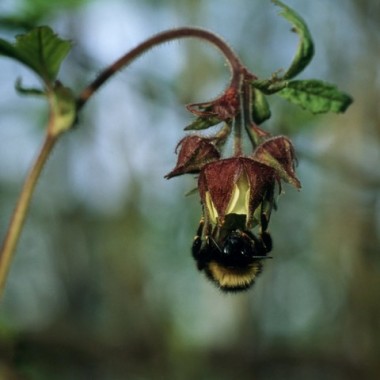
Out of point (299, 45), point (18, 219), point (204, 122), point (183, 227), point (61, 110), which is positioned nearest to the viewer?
point (204, 122)

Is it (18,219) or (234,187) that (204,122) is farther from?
(18,219)

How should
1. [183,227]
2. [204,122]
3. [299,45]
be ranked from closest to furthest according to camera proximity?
[204,122]
[299,45]
[183,227]

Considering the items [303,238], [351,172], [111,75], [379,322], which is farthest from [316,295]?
[111,75]

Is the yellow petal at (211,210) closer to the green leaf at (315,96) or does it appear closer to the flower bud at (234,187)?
the flower bud at (234,187)

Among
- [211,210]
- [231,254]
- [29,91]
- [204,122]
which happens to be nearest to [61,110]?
[29,91]

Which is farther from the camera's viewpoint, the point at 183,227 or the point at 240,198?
the point at 183,227

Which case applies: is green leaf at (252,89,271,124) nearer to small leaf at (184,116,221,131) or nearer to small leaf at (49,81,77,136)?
small leaf at (184,116,221,131)

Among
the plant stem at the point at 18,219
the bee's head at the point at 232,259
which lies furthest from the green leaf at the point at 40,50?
the bee's head at the point at 232,259
